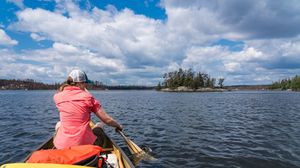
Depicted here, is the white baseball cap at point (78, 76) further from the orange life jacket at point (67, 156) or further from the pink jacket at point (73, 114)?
the orange life jacket at point (67, 156)

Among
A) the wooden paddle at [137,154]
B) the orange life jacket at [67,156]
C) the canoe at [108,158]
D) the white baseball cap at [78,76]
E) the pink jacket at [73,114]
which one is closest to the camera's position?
Answer: the canoe at [108,158]

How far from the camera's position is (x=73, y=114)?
23.6ft

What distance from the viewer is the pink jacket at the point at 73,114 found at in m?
7.23

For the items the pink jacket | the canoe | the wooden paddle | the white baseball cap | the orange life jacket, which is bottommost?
the wooden paddle

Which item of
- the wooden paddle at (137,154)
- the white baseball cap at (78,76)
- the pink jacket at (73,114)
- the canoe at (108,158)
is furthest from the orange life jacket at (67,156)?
the wooden paddle at (137,154)

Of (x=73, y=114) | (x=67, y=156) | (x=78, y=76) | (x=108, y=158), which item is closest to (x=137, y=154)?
(x=108, y=158)

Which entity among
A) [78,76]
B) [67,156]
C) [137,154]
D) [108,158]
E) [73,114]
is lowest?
[137,154]

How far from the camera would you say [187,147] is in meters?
14.8

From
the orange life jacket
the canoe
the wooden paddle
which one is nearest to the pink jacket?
the orange life jacket

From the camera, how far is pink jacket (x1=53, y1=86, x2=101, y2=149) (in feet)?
23.7

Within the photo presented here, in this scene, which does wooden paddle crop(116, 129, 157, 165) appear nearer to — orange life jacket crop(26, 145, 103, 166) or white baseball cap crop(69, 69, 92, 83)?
white baseball cap crop(69, 69, 92, 83)

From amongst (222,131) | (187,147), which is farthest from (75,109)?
(222,131)

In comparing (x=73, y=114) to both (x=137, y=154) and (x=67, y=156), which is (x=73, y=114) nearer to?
(x=67, y=156)

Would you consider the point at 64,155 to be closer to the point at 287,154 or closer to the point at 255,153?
the point at 255,153
